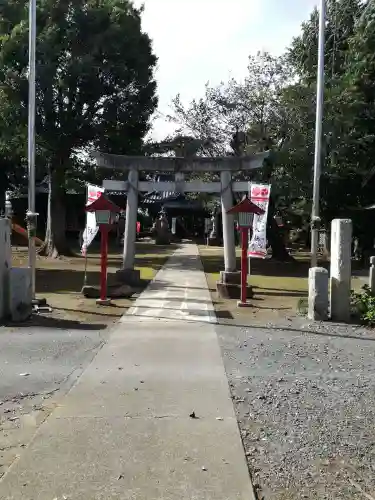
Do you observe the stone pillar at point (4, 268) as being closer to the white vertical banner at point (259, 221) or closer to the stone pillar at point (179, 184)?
the stone pillar at point (179, 184)

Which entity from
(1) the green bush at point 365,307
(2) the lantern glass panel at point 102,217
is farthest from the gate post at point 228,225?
(1) the green bush at point 365,307

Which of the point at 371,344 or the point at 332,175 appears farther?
the point at 332,175

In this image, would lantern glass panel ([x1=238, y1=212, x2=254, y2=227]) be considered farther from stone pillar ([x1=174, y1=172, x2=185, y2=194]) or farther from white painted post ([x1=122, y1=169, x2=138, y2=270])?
white painted post ([x1=122, y1=169, x2=138, y2=270])

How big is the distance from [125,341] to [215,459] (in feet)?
14.2

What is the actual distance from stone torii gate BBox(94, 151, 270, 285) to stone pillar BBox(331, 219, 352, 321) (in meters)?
4.78

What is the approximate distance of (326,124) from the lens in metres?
21.0

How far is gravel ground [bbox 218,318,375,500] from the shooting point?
378cm

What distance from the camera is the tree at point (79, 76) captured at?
22859 mm

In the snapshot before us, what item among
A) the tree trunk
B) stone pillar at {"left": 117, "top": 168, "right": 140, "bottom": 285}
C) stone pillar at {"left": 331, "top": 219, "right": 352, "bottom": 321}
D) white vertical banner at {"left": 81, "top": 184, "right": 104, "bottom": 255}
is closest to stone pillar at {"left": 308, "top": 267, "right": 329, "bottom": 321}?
stone pillar at {"left": 331, "top": 219, "right": 352, "bottom": 321}

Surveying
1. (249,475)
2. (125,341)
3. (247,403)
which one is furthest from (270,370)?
(249,475)

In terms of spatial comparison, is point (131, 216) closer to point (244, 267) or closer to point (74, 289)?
point (74, 289)

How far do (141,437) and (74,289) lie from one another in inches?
432

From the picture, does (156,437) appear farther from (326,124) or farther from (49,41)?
(49,41)

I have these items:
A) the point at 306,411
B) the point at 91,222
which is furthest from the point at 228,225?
the point at 306,411
